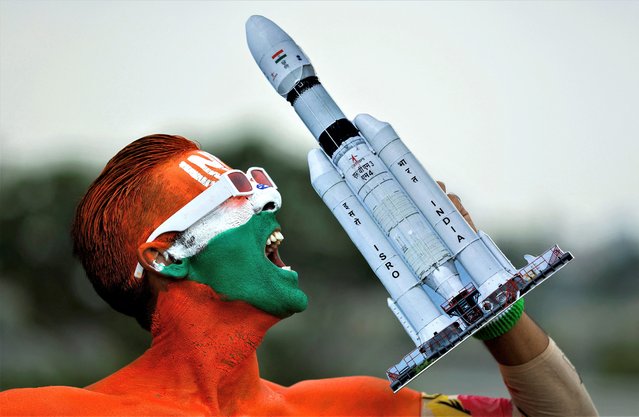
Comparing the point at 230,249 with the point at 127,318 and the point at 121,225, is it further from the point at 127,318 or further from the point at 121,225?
the point at 127,318

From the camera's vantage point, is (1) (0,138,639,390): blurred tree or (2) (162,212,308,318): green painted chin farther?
(1) (0,138,639,390): blurred tree

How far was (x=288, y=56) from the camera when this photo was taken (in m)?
7.26

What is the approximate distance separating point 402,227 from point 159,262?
6.04 ft

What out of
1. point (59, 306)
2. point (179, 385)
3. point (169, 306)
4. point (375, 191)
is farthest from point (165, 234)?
point (59, 306)

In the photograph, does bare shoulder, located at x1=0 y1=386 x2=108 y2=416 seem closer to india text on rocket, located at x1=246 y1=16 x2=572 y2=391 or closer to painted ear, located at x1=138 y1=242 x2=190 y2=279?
painted ear, located at x1=138 y1=242 x2=190 y2=279

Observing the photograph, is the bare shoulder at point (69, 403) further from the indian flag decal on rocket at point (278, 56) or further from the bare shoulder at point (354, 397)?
the indian flag decal on rocket at point (278, 56)

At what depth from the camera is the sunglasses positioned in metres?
5.70

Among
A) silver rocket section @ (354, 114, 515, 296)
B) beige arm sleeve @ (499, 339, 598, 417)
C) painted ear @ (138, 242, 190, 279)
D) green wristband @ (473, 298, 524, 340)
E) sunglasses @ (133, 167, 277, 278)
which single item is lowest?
beige arm sleeve @ (499, 339, 598, 417)

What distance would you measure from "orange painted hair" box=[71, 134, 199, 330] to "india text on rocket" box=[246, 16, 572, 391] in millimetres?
1590

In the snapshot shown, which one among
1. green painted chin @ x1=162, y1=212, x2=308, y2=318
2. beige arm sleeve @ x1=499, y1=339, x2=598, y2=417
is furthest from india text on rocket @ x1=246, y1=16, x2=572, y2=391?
green painted chin @ x1=162, y1=212, x2=308, y2=318

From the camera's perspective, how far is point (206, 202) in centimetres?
577

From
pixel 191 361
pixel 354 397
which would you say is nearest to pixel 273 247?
pixel 191 361

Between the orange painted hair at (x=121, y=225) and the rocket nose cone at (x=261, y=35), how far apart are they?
1784 mm

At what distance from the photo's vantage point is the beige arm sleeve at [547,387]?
6.20m
